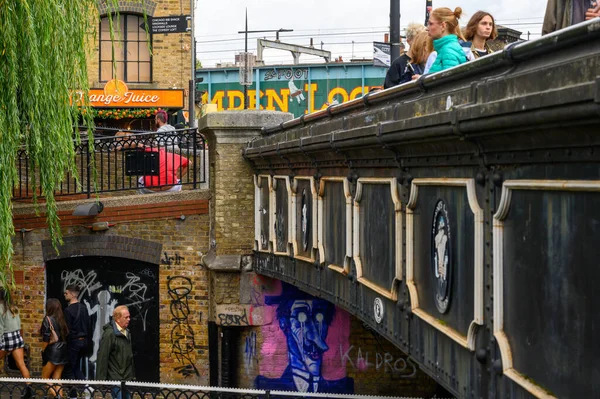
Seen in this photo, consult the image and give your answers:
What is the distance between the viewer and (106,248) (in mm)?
15141

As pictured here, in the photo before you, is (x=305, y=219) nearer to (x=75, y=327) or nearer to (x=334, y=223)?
(x=334, y=223)

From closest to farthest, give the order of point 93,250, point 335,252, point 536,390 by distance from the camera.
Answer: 1. point 536,390
2. point 335,252
3. point 93,250

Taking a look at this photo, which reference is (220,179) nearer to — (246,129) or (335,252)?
(246,129)

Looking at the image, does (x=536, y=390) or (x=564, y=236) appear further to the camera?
(x=536, y=390)

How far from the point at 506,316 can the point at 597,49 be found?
5.27 feet

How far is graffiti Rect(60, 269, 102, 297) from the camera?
15.2 meters

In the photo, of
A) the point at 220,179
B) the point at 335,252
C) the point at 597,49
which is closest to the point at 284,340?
the point at 220,179

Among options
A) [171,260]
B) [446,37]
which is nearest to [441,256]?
[446,37]

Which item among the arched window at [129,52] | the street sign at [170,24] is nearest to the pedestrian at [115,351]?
the street sign at [170,24]

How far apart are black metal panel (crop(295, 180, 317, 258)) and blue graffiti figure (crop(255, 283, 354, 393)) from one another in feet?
9.27

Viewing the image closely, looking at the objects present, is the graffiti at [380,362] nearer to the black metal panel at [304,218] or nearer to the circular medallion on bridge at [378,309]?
the black metal panel at [304,218]

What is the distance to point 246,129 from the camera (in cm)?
1391

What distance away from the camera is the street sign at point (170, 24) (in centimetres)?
2423

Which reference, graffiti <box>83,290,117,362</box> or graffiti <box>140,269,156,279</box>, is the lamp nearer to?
graffiti <box>140,269,156,279</box>
